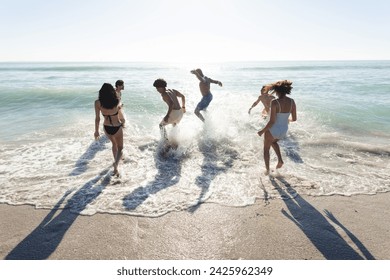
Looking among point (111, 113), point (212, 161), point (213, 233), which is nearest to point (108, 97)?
point (111, 113)

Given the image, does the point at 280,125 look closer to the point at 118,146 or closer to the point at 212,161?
the point at 212,161

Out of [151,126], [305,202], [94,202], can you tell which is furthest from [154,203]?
[151,126]

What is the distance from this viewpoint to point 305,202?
420 cm

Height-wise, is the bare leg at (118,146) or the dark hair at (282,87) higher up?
the dark hair at (282,87)

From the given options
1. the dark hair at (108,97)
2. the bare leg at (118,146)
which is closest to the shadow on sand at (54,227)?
the bare leg at (118,146)

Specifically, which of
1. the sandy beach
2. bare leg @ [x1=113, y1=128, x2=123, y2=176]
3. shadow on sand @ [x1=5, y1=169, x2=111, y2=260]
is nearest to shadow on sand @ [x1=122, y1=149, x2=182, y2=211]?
the sandy beach

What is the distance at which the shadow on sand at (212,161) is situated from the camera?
15.6 feet

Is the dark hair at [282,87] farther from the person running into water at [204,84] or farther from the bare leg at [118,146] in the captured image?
the person running into water at [204,84]

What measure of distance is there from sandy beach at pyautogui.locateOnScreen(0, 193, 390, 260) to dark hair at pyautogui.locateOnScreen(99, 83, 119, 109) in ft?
6.25

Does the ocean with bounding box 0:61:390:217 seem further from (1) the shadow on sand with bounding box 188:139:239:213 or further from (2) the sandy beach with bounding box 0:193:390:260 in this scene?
(2) the sandy beach with bounding box 0:193:390:260

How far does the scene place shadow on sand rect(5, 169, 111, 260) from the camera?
309 centimetres

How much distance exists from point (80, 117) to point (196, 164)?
24.4 feet

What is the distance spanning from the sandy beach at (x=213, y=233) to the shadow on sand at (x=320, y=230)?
0.04 feet

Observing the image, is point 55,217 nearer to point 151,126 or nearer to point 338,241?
point 338,241
